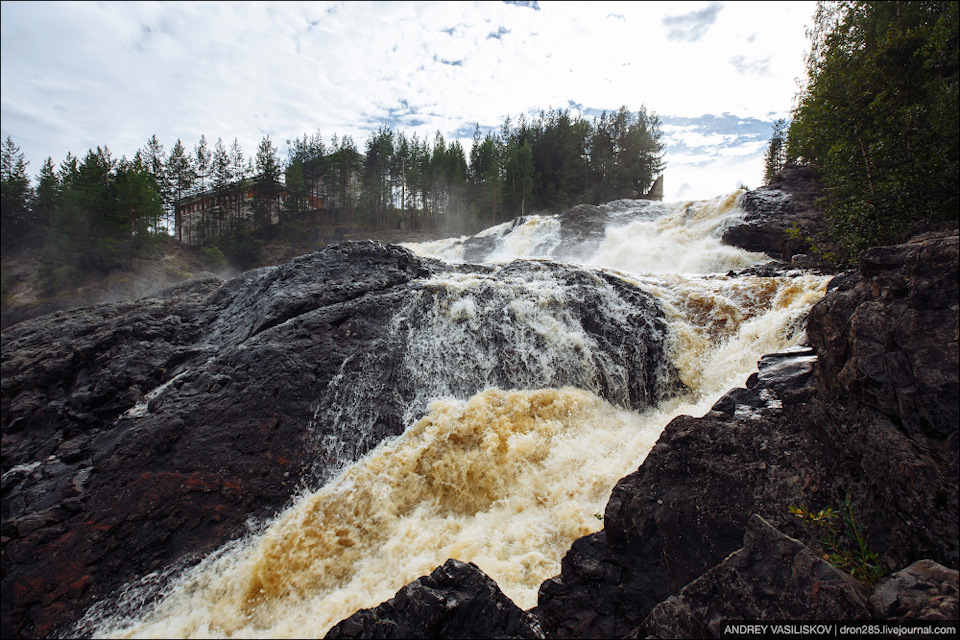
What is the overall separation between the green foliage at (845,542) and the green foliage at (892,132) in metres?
8.89

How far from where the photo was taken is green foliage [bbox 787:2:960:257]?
8.81 meters

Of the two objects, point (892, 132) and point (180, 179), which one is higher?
point (180, 179)

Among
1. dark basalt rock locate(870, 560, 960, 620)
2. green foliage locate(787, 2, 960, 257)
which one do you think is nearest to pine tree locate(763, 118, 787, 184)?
green foliage locate(787, 2, 960, 257)

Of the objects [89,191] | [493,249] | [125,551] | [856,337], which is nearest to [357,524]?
[125,551]

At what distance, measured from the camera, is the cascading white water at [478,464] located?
5535 mm

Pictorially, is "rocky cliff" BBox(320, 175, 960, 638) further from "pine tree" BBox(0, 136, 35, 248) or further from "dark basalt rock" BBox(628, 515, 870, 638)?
"pine tree" BBox(0, 136, 35, 248)

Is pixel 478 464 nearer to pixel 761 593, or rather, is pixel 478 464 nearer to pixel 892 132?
pixel 761 593

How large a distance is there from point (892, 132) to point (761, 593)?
484 inches

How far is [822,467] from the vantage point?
14.5 feet

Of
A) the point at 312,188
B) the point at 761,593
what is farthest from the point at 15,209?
the point at 761,593

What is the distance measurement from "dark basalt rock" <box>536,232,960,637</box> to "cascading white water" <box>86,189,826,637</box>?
1.39 meters

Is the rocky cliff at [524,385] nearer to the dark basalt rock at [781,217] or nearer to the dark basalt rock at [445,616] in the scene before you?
the dark basalt rock at [445,616]

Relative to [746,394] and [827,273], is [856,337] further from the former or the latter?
[827,273]

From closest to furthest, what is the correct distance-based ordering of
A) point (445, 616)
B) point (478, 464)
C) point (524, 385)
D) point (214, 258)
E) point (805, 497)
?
point (445, 616) < point (805, 497) < point (478, 464) < point (524, 385) < point (214, 258)
